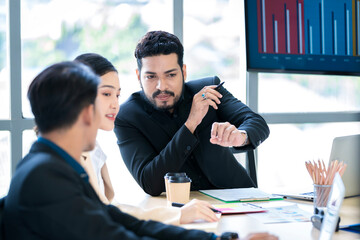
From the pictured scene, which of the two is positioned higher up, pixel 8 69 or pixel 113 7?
pixel 113 7

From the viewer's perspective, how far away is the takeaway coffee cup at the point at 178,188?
164 cm

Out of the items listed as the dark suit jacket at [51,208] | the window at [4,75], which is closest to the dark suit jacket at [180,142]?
the window at [4,75]

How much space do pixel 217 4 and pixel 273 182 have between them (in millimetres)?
1557

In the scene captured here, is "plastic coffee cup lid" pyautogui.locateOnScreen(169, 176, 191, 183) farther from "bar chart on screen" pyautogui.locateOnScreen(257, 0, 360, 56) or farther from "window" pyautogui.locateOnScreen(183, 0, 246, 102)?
"bar chart on screen" pyautogui.locateOnScreen(257, 0, 360, 56)

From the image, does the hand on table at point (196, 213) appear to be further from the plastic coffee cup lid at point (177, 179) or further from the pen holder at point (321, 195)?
the pen holder at point (321, 195)

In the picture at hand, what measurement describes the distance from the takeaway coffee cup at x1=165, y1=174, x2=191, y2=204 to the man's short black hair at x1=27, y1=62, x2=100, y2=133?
0.71 m

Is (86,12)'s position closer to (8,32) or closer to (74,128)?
(8,32)

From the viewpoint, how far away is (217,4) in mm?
3328

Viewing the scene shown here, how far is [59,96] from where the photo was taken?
38.4 inches

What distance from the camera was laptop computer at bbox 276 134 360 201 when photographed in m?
1.67

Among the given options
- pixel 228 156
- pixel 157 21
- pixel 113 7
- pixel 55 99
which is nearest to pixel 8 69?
pixel 113 7

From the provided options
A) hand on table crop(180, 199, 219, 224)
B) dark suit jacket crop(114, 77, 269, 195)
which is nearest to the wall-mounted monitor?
dark suit jacket crop(114, 77, 269, 195)

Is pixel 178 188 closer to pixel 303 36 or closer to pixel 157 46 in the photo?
pixel 157 46

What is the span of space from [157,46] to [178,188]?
0.89 metres
